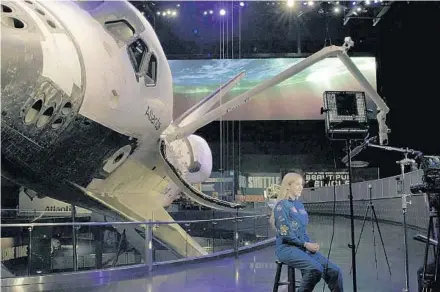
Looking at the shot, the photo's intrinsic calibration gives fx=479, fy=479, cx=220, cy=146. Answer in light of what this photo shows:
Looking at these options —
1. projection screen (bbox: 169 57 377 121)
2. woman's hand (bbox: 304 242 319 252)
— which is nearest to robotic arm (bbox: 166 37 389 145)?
woman's hand (bbox: 304 242 319 252)

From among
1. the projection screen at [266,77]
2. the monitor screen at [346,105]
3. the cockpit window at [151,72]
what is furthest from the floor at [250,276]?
the projection screen at [266,77]

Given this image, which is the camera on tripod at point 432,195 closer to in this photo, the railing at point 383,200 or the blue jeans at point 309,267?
the blue jeans at point 309,267

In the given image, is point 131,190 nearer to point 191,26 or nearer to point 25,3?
point 25,3

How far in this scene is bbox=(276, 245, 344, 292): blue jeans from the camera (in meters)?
3.10

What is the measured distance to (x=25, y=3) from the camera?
12.4 feet

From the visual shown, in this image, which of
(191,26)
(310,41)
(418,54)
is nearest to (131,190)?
(418,54)

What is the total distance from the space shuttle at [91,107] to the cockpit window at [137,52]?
0.04ft

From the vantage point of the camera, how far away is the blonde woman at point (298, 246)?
3.12 meters

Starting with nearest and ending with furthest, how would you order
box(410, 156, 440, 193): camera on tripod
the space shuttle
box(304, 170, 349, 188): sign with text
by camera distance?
box(410, 156, 440, 193): camera on tripod
the space shuttle
box(304, 170, 349, 188): sign with text

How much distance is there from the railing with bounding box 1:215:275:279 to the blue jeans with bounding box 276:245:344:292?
8.86 ft

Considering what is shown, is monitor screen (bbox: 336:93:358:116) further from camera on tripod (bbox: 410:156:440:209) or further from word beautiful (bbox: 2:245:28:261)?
word beautiful (bbox: 2:245:28:261)

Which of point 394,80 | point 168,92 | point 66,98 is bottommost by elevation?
point 66,98

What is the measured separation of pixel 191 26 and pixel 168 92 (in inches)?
421

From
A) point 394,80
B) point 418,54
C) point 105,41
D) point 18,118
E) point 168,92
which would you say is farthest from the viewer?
point 394,80
